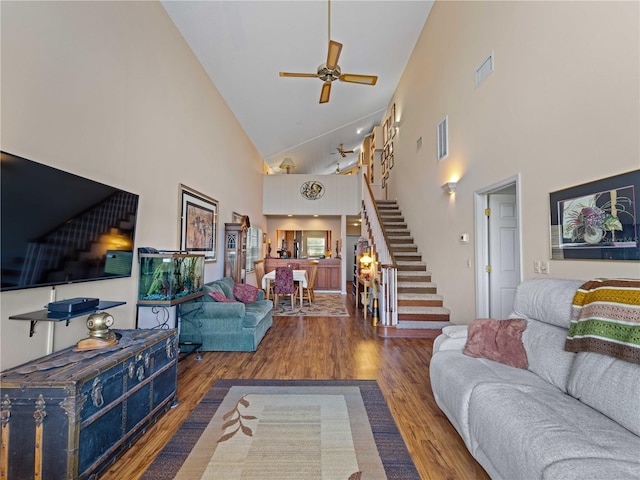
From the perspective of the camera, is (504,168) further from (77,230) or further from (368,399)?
(77,230)

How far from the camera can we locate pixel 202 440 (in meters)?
1.92

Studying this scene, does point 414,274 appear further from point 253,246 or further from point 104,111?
point 104,111

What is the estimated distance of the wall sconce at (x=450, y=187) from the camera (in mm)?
4349

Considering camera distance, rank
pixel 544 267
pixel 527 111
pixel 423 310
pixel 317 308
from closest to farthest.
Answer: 1. pixel 544 267
2. pixel 527 111
3. pixel 423 310
4. pixel 317 308

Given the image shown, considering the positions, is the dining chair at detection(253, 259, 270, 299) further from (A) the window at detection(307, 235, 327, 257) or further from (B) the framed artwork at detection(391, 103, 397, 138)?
(B) the framed artwork at detection(391, 103, 397, 138)

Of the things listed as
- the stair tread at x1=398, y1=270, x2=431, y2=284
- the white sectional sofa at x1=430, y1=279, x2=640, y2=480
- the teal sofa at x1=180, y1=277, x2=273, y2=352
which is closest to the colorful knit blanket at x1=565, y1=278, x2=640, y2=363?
the white sectional sofa at x1=430, y1=279, x2=640, y2=480

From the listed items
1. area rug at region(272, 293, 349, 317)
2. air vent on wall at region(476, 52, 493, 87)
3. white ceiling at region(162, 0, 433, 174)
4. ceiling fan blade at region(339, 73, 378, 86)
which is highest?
white ceiling at region(162, 0, 433, 174)

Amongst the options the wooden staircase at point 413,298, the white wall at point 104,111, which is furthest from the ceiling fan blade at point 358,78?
the wooden staircase at point 413,298

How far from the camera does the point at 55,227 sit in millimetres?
1770

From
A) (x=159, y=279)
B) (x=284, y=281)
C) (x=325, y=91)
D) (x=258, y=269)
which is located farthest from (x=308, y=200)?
(x=159, y=279)

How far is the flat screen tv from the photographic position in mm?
1531

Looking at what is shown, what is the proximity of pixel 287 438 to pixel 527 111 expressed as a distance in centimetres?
356

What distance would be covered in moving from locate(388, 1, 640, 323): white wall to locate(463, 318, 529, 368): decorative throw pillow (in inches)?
27.3

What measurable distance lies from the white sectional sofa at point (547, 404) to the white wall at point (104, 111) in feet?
8.91
